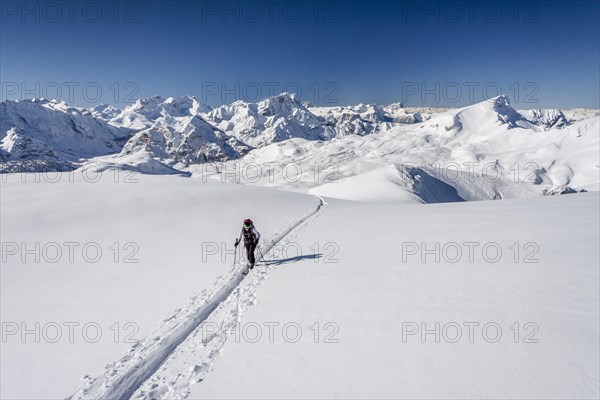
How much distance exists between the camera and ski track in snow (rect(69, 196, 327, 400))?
19.3ft

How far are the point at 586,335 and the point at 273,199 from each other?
26.3 meters

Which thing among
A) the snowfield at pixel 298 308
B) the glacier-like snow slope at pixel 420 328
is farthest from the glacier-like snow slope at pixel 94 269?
the glacier-like snow slope at pixel 420 328

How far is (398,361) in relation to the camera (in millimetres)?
5883

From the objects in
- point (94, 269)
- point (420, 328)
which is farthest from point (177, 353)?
point (94, 269)

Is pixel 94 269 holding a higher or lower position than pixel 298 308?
higher

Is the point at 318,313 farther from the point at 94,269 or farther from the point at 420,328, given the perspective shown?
the point at 94,269

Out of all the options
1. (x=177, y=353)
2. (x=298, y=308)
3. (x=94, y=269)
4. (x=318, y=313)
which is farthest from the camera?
(x=94, y=269)

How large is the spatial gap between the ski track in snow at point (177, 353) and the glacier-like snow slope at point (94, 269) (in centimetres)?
24

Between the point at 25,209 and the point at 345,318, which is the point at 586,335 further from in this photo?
the point at 25,209

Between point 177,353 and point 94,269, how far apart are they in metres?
6.94

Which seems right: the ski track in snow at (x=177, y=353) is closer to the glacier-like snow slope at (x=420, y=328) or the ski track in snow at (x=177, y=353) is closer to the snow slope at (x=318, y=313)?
the snow slope at (x=318, y=313)

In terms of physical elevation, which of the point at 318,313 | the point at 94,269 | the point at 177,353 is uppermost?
the point at 94,269

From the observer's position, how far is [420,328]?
22.7 feet

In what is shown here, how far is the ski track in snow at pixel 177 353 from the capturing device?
5887mm
